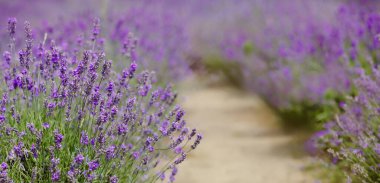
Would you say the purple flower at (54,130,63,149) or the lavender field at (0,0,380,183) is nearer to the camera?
the purple flower at (54,130,63,149)

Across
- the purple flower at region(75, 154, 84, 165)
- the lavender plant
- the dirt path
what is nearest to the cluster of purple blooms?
the purple flower at region(75, 154, 84, 165)

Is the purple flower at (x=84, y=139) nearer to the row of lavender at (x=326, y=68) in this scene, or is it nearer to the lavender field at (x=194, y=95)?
the lavender field at (x=194, y=95)

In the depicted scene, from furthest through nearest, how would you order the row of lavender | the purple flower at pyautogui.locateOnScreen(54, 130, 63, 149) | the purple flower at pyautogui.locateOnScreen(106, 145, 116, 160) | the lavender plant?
the row of lavender < the lavender plant < the purple flower at pyautogui.locateOnScreen(106, 145, 116, 160) < the purple flower at pyautogui.locateOnScreen(54, 130, 63, 149)

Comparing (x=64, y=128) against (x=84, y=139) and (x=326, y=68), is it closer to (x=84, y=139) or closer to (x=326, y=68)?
(x=84, y=139)

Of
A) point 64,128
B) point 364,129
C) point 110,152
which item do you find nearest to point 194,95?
point 364,129

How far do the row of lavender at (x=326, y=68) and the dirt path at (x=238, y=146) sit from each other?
29cm

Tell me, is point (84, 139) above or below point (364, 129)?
below

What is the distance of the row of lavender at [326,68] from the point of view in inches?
104

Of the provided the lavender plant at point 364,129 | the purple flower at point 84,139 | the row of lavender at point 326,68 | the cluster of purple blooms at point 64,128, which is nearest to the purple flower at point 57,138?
the cluster of purple blooms at point 64,128

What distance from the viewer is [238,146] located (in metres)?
4.55

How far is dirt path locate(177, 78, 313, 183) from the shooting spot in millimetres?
3689

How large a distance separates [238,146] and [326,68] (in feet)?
3.44

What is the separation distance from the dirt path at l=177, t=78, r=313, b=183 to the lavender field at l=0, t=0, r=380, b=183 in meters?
0.02

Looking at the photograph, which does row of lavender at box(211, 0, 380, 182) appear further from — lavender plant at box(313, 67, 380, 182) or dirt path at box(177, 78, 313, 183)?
dirt path at box(177, 78, 313, 183)
